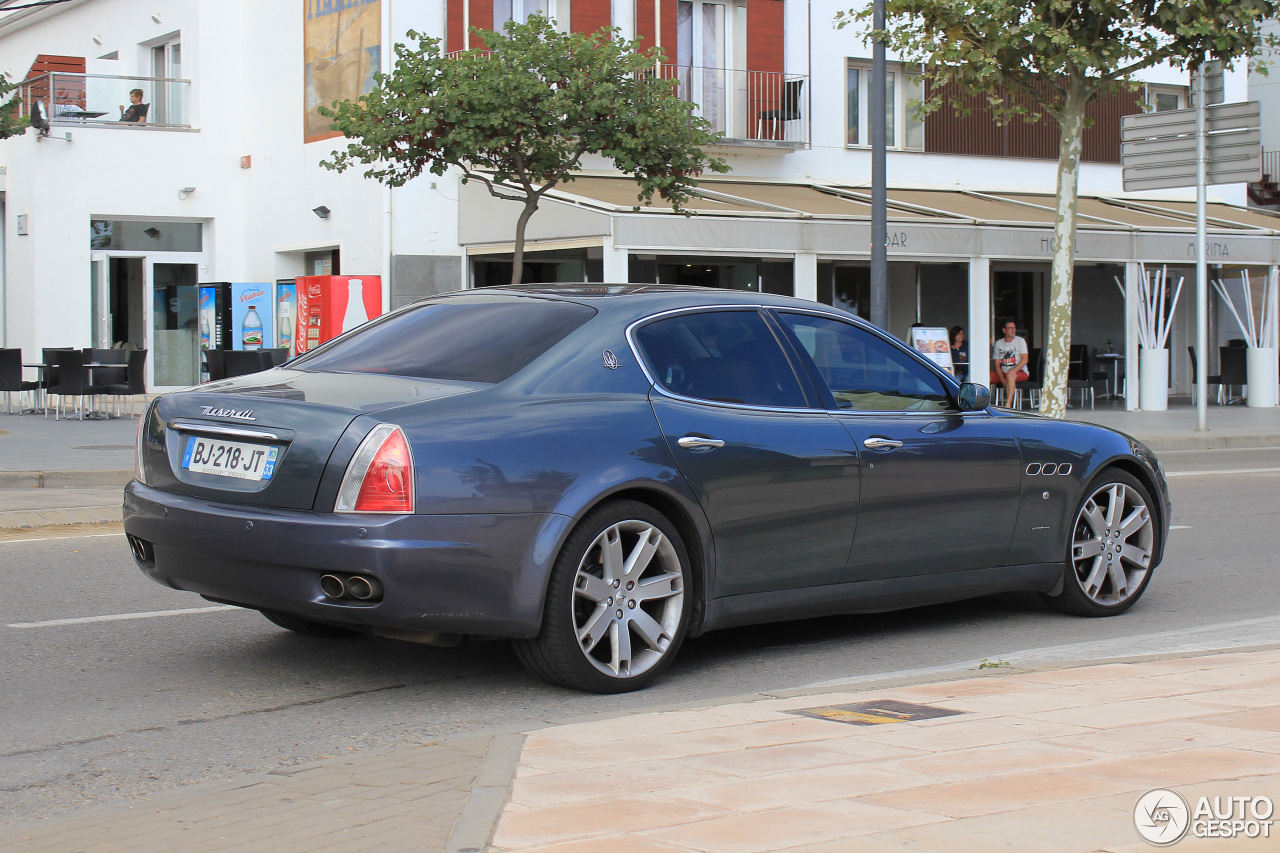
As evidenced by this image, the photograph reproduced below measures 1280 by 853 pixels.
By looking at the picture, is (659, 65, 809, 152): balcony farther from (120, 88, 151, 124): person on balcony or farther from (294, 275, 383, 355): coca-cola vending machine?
(120, 88, 151, 124): person on balcony

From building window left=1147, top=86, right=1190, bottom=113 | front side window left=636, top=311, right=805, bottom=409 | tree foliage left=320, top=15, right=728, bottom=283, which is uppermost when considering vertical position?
building window left=1147, top=86, right=1190, bottom=113

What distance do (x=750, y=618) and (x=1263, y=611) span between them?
3.37 m

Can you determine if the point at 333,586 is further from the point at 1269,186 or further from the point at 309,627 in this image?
the point at 1269,186

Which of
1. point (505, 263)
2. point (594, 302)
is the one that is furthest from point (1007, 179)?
point (594, 302)

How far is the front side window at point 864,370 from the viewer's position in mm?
6551

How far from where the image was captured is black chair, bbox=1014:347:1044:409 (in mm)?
26209

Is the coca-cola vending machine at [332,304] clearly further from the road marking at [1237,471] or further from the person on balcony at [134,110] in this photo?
the road marking at [1237,471]

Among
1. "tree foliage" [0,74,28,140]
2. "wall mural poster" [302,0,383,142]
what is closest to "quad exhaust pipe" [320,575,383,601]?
"tree foliage" [0,74,28,140]

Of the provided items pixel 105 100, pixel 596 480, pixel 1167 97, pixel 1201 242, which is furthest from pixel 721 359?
pixel 1167 97

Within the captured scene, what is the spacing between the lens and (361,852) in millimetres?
3645

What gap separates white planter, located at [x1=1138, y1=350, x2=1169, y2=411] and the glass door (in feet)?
54.7

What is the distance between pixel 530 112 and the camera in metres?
18.1

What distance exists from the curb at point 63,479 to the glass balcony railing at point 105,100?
537 inches

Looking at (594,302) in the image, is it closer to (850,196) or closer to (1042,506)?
(1042,506)
